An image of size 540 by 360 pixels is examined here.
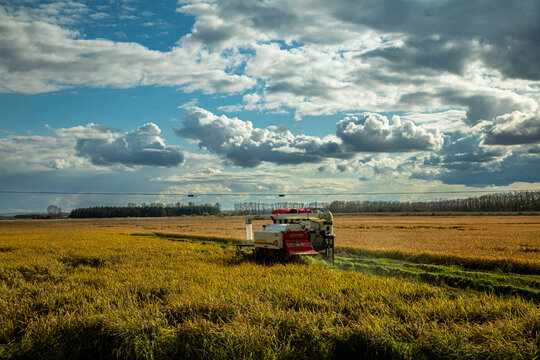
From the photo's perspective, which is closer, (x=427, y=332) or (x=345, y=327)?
(x=427, y=332)

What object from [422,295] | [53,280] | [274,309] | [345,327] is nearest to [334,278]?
[422,295]

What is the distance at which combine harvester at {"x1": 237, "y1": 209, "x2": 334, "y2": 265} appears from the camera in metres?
17.2

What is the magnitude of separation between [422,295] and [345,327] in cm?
337

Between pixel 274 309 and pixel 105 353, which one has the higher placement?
pixel 274 309

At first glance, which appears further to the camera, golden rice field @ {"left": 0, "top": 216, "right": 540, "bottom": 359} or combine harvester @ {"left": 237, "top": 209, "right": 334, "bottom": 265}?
combine harvester @ {"left": 237, "top": 209, "right": 334, "bottom": 265}

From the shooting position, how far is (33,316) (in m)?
9.43

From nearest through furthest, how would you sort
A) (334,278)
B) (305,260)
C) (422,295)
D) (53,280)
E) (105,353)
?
(105,353) < (422,295) < (334,278) < (53,280) < (305,260)

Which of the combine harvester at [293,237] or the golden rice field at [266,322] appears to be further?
the combine harvester at [293,237]

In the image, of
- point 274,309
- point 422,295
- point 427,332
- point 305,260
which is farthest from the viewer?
point 305,260

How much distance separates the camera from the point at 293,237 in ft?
57.3

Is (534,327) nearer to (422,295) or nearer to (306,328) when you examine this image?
(422,295)

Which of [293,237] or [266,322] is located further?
[293,237]

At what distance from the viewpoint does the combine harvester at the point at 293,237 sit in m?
17.2

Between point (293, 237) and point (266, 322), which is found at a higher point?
point (293, 237)
